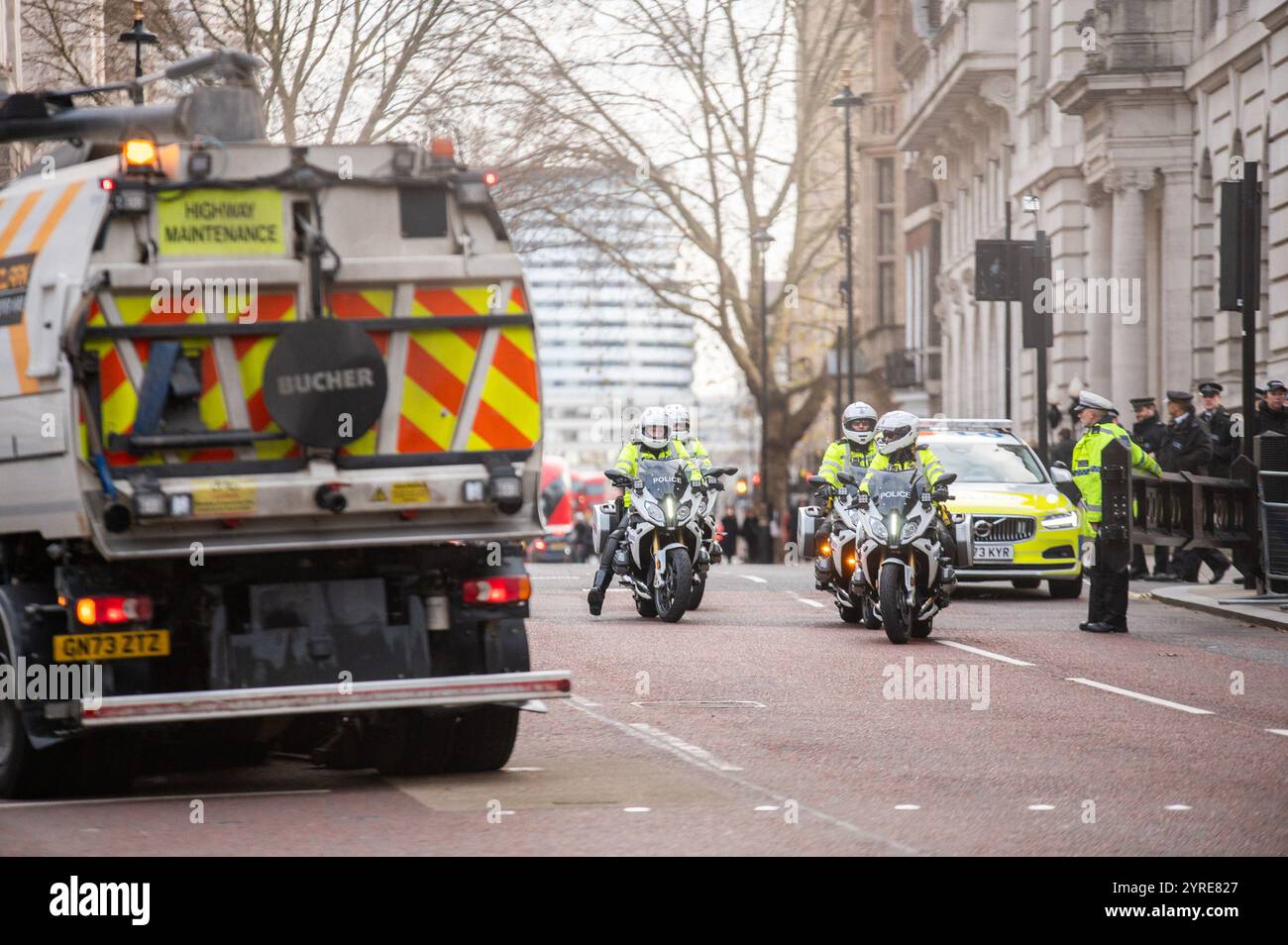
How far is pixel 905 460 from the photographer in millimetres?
19500

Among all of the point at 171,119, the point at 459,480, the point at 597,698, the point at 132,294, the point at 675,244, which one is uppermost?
the point at 675,244

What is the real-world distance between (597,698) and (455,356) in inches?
175

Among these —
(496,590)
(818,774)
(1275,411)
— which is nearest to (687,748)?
(818,774)

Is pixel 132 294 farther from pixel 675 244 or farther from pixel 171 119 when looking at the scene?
pixel 675 244

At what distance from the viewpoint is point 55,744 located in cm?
1038

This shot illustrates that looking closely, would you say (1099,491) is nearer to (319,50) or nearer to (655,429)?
(655,429)

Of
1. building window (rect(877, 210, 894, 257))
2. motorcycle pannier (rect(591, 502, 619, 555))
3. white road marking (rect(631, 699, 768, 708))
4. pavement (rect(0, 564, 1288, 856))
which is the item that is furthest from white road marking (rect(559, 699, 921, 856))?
building window (rect(877, 210, 894, 257))

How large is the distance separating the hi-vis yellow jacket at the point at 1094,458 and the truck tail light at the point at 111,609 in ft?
38.5

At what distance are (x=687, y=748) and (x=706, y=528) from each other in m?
10.4

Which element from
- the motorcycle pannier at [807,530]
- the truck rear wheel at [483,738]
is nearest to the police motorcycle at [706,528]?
the motorcycle pannier at [807,530]

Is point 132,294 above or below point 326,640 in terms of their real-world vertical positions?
above

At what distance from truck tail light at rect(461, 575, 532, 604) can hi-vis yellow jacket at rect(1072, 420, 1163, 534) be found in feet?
34.1

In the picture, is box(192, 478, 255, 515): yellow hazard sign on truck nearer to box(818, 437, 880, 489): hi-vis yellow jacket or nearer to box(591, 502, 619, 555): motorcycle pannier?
box(818, 437, 880, 489): hi-vis yellow jacket
